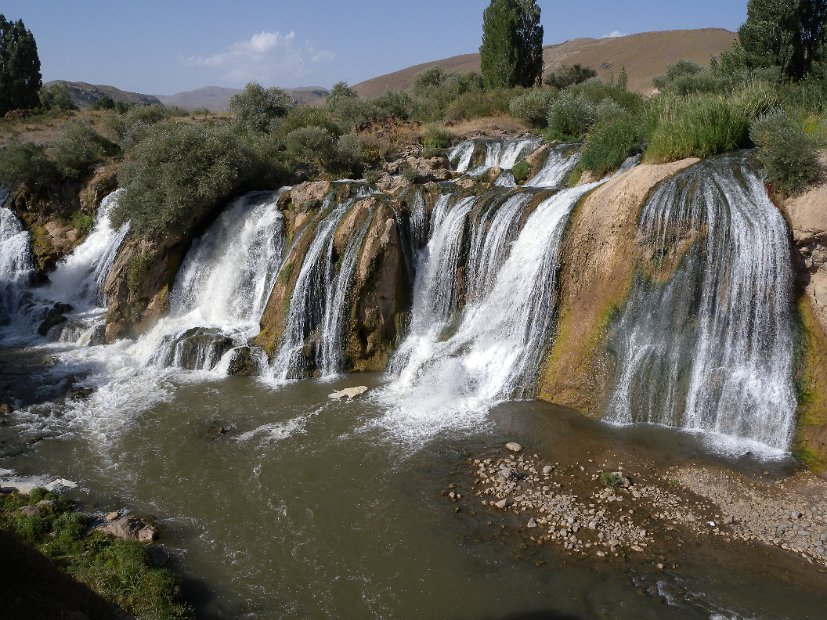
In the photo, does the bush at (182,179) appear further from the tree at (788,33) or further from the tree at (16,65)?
the tree at (16,65)

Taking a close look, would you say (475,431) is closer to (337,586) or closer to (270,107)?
(337,586)

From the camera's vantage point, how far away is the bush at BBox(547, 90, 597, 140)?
21703 mm

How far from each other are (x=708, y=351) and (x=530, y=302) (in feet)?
11.9

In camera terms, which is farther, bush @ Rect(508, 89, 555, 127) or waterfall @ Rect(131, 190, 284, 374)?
bush @ Rect(508, 89, 555, 127)

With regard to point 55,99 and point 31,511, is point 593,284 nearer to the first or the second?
point 31,511

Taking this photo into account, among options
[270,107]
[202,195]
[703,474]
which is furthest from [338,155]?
[703,474]

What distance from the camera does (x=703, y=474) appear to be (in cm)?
901

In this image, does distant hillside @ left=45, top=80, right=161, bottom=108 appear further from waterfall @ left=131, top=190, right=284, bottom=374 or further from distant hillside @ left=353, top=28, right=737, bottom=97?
waterfall @ left=131, top=190, right=284, bottom=374

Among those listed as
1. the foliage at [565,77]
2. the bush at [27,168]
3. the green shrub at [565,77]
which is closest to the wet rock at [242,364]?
the bush at [27,168]

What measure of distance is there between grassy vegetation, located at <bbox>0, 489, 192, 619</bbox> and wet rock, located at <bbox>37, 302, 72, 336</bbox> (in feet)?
31.8

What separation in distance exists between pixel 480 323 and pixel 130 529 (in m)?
8.21

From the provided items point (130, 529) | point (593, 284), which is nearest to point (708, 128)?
point (593, 284)

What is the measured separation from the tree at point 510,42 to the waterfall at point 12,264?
26.1 metres

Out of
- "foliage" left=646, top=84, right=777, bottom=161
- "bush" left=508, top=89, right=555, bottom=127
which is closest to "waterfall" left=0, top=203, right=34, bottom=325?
"foliage" left=646, top=84, right=777, bottom=161
